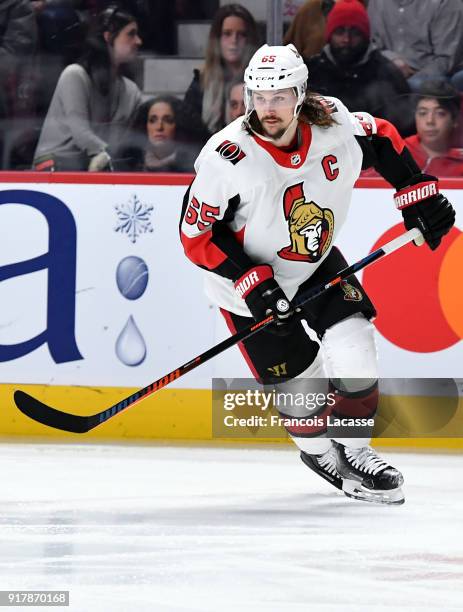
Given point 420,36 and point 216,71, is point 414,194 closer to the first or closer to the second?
point 420,36

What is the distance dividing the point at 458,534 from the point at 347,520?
30 centimetres

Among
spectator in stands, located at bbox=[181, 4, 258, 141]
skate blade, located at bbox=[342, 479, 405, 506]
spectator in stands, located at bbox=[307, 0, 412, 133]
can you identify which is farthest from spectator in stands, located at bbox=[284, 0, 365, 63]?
skate blade, located at bbox=[342, 479, 405, 506]

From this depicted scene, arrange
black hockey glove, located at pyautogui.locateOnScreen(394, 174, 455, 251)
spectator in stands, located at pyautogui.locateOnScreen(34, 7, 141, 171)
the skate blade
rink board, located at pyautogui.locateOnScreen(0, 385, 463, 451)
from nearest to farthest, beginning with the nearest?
the skate blade → black hockey glove, located at pyautogui.locateOnScreen(394, 174, 455, 251) → rink board, located at pyautogui.locateOnScreen(0, 385, 463, 451) → spectator in stands, located at pyautogui.locateOnScreen(34, 7, 141, 171)

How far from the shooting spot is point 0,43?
15.2 feet

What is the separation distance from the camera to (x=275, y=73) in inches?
129

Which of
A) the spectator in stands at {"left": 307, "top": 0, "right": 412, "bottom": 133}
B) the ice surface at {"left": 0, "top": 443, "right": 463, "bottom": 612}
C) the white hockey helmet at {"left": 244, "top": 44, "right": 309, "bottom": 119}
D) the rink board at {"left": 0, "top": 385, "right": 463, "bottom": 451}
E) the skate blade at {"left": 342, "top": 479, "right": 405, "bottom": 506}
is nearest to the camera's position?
the ice surface at {"left": 0, "top": 443, "right": 463, "bottom": 612}

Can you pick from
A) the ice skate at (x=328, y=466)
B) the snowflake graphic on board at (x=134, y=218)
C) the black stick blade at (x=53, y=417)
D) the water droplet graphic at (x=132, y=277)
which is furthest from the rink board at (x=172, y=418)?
the ice skate at (x=328, y=466)

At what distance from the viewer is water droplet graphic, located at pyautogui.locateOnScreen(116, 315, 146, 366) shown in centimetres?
447

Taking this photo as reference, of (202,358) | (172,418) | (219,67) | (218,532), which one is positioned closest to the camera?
(218,532)

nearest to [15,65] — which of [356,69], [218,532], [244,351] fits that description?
[356,69]

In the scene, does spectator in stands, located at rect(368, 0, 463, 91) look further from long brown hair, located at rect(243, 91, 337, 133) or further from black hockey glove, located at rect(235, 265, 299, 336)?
black hockey glove, located at rect(235, 265, 299, 336)

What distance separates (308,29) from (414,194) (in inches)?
45.7

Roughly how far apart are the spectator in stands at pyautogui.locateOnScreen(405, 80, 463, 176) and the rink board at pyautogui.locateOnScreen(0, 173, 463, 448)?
0.21 metres

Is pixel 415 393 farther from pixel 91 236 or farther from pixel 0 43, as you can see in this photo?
pixel 0 43
